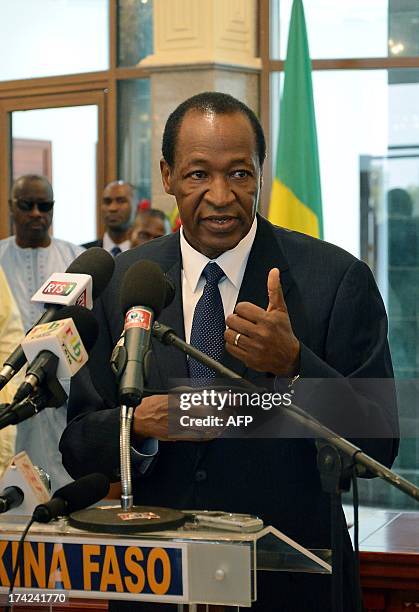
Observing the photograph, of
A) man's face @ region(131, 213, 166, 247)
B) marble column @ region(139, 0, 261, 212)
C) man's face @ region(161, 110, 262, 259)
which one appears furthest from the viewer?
marble column @ region(139, 0, 261, 212)

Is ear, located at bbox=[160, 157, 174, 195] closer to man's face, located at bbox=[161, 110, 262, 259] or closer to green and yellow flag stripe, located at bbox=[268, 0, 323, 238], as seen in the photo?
man's face, located at bbox=[161, 110, 262, 259]

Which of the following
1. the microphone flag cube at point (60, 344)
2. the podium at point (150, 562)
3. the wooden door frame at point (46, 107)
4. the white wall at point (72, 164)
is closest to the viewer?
the podium at point (150, 562)

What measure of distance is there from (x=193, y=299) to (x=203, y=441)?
30 cm

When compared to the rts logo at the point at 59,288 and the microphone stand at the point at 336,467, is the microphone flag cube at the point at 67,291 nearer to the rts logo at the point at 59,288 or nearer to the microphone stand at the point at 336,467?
the rts logo at the point at 59,288

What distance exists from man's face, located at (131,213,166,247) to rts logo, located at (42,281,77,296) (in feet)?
13.6

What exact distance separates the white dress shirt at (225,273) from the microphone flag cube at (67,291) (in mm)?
443

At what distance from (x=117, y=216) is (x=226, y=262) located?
4.59 m

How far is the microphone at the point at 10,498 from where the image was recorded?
5.51 ft

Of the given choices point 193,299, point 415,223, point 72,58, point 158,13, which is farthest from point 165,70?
point 193,299

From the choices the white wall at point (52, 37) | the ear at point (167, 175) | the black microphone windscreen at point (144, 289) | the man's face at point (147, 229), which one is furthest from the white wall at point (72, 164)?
the black microphone windscreen at point (144, 289)

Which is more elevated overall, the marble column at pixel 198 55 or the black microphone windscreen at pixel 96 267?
the marble column at pixel 198 55

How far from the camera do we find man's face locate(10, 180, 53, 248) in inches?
223

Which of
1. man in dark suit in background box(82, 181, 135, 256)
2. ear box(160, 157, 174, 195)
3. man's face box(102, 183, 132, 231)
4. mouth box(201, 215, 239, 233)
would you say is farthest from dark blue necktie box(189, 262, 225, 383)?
man's face box(102, 183, 132, 231)

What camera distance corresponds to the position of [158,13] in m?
7.41
